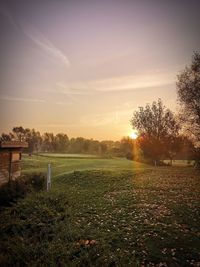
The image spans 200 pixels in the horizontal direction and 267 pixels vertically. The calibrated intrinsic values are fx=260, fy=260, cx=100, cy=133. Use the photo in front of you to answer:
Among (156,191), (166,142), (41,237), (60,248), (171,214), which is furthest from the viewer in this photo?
(166,142)

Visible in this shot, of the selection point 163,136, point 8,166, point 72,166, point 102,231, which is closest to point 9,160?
point 8,166

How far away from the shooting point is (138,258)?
26.6ft

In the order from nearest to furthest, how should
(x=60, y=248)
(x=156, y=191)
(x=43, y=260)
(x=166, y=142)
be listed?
(x=43, y=260)
(x=60, y=248)
(x=156, y=191)
(x=166, y=142)

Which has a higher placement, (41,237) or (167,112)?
(167,112)

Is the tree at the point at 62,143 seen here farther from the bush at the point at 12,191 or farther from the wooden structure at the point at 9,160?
the bush at the point at 12,191

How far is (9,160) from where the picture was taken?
16656mm

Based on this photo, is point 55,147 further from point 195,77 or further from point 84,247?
point 84,247

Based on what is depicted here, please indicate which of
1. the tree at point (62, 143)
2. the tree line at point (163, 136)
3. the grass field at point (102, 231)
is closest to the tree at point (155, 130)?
the tree line at point (163, 136)

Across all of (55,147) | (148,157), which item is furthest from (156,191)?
(55,147)

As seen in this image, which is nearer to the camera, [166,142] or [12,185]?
[12,185]

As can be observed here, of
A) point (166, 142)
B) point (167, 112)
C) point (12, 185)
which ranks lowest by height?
point (12, 185)

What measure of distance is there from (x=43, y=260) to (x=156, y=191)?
14.3 m

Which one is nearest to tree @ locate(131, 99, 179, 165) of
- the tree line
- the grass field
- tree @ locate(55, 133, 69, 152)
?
the tree line

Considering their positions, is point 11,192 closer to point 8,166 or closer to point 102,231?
point 8,166
